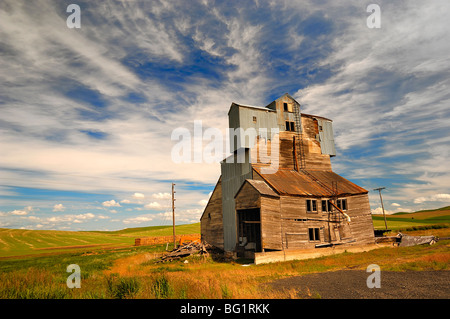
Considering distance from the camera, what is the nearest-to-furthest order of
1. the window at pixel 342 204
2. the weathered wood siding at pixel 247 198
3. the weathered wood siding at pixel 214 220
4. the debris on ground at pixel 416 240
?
the weathered wood siding at pixel 247 198, the debris on ground at pixel 416 240, the window at pixel 342 204, the weathered wood siding at pixel 214 220

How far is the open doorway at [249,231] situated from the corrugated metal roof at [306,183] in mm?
4843

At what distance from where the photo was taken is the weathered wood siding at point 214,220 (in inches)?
1307

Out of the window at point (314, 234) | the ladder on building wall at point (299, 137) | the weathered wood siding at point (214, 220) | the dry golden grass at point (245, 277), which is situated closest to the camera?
the dry golden grass at point (245, 277)

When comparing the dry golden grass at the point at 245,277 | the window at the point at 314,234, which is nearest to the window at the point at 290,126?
the window at the point at 314,234

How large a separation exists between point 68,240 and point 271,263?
261 ft

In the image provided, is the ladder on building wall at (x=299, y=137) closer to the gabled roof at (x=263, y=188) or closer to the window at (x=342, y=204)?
the window at (x=342, y=204)

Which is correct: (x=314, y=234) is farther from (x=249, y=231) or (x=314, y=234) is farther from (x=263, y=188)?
(x=249, y=231)

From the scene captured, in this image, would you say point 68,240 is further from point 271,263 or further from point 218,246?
point 271,263

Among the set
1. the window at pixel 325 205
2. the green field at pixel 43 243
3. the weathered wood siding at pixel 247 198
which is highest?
the weathered wood siding at pixel 247 198

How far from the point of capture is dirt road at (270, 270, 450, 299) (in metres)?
10.4

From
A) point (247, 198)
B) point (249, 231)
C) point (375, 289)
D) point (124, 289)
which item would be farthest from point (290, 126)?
point (124, 289)

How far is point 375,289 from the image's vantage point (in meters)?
11.5

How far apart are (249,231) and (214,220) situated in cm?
629
